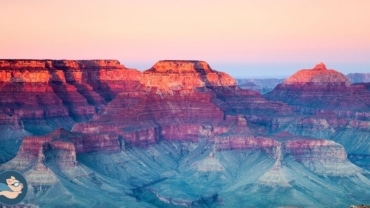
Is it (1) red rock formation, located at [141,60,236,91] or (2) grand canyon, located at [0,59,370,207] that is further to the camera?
(1) red rock formation, located at [141,60,236,91]

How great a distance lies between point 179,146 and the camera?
176m

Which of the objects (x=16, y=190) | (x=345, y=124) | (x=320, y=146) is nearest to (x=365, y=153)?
(x=345, y=124)

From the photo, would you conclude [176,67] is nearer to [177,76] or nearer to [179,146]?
[177,76]

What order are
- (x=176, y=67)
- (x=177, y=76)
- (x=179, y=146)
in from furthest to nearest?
(x=176, y=67)
(x=177, y=76)
(x=179, y=146)

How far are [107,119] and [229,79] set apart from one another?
33243 mm

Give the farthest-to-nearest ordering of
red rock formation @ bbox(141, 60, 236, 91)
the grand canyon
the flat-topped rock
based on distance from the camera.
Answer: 1. the flat-topped rock
2. red rock formation @ bbox(141, 60, 236, 91)
3. the grand canyon

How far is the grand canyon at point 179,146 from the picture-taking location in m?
144

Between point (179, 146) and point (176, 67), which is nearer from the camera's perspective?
point (179, 146)

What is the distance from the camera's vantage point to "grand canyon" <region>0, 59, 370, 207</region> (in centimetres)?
14350

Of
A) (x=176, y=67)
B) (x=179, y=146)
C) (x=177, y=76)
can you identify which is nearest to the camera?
(x=179, y=146)

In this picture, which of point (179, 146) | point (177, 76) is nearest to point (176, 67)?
point (177, 76)

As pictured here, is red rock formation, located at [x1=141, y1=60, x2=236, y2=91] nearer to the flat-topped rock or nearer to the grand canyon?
the flat-topped rock

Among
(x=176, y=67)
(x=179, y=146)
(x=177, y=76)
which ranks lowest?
(x=179, y=146)

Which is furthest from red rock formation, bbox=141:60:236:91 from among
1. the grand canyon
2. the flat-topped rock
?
the grand canyon
